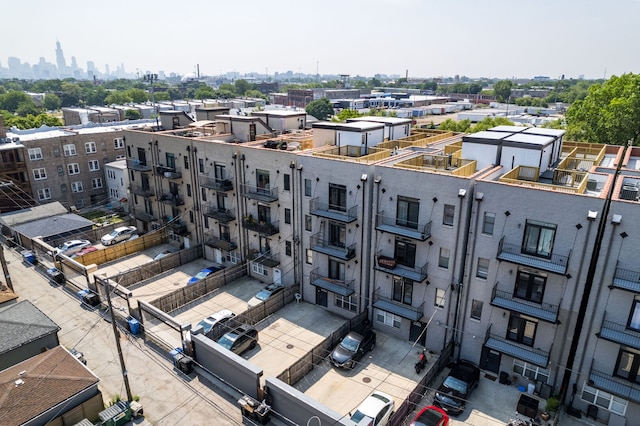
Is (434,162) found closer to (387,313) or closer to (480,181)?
(480,181)

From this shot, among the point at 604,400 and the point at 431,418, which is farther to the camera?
the point at 604,400

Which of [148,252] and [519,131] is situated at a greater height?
[519,131]

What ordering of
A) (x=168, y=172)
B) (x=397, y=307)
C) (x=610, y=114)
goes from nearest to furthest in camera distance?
(x=397, y=307) → (x=168, y=172) → (x=610, y=114)

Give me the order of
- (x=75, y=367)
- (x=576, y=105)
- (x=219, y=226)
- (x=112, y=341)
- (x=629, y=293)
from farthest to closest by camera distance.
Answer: (x=576, y=105), (x=219, y=226), (x=112, y=341), (x=75, y=367), (x=629, y=293)

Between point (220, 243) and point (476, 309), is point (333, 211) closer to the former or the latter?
point (476, 309)

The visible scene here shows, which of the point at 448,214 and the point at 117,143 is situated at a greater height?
the point at 448,214

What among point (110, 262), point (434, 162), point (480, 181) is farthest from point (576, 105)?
point (110, 262)

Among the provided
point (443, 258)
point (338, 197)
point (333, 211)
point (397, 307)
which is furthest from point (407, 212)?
point (397, 307)

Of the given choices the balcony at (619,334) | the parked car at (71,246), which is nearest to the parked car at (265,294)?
the balcony at (619,334)
